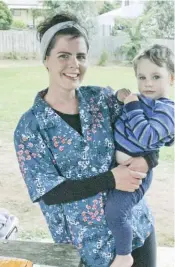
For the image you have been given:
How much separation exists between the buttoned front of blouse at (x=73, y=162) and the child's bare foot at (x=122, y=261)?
0.08 feet

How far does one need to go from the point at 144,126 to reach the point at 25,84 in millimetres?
2469

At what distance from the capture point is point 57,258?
148cm

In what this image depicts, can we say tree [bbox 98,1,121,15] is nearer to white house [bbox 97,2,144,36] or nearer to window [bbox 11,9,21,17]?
white house [bbox 97,2,144,36]

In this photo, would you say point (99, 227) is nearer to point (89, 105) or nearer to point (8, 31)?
point (89, 105)

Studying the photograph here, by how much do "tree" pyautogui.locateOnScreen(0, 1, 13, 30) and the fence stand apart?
5 cm

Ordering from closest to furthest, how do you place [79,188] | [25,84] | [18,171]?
[79,188] → [18,171] → [25,84]

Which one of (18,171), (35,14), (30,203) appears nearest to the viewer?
(35,14)

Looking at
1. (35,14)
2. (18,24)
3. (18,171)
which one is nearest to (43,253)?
(35,14)

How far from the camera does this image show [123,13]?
2.77 metres

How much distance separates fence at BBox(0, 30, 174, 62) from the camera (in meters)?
2.74

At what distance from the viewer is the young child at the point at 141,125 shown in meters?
1.38

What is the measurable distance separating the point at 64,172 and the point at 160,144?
310 mm

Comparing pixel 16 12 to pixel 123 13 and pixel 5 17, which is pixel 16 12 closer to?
pixel 5 17

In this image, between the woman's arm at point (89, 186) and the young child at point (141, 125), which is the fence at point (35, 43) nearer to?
the young child at point (141, 125)
